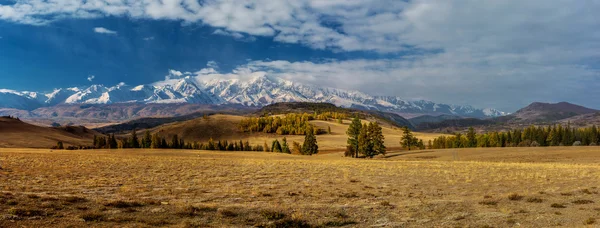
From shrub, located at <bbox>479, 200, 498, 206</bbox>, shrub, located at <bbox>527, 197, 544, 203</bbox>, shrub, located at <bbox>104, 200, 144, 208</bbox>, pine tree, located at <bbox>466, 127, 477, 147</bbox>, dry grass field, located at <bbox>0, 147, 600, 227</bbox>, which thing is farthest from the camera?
pine tree, located at <bbox>466, 127, 477, 147</bbox>

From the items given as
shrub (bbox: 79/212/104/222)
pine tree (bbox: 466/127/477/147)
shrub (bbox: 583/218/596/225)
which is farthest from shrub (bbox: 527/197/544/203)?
pine tree (bbox: 466/127/477/147)

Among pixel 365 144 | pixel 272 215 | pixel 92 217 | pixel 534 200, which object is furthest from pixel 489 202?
pixel 365 144

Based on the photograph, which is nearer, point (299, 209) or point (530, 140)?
point (299, 209)

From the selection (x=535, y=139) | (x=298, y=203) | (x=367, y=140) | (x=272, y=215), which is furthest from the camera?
(x=535, y=139)

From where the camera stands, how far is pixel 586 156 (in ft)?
205

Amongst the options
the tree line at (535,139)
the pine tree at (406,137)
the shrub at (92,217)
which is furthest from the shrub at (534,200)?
the tree line at (535,139)

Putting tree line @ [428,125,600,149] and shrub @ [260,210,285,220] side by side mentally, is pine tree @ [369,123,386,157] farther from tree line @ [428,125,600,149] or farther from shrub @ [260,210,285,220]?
shrub @ [260,210,285,220]

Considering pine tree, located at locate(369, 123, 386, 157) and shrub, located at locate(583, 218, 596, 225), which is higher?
pine tree, located at locate(369, 123, 386, 157)

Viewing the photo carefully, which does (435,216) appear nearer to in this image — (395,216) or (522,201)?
(395,216)

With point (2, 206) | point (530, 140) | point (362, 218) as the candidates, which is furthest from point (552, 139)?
point (2, 206)

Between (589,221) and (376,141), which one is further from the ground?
(376,141)

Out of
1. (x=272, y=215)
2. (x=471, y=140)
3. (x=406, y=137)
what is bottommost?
(x=272, y=215)

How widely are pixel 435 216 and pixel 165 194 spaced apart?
15852 millimetres

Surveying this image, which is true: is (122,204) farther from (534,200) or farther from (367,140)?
(367,140)
